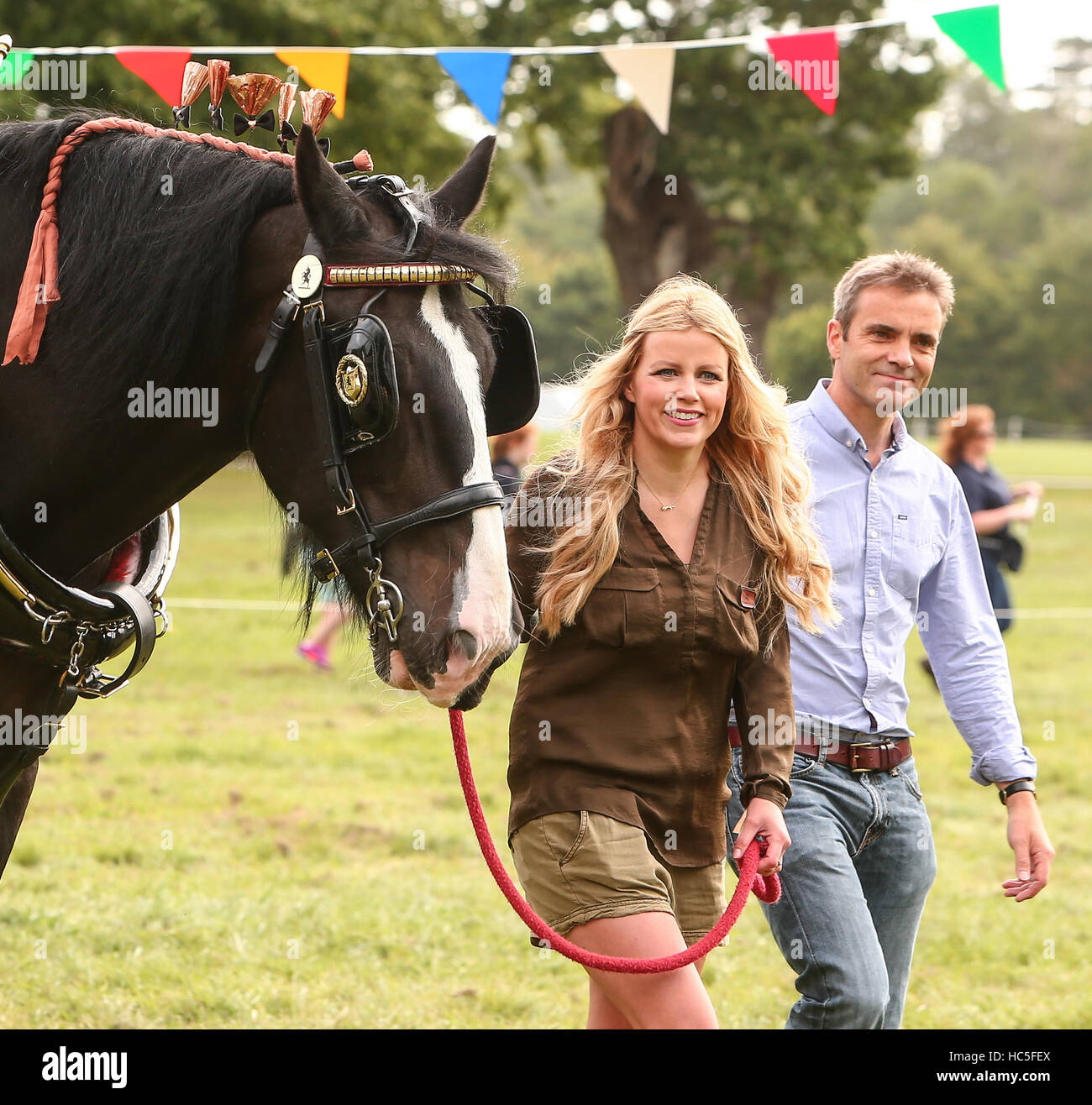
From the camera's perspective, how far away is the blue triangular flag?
5973 mm

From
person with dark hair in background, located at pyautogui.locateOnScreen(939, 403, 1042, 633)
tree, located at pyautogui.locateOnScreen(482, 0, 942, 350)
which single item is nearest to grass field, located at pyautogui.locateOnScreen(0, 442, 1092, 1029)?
person with dark hair in background, located at pyautogui.locateOnScreen(939, 403, 1042, 633)

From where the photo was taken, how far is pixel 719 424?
2949 millimetres

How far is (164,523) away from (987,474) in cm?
716

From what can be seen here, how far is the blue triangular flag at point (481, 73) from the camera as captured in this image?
19.6 feet

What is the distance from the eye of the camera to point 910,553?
313cm

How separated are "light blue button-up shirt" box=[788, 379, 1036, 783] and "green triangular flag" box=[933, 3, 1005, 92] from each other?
297cm

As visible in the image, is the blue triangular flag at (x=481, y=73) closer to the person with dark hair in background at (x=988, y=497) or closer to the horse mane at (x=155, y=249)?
the person with dark hair in background at (x=988, y=497)

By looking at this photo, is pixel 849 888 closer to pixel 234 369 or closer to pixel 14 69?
pixel 234 369

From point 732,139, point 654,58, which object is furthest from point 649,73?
point 732,139

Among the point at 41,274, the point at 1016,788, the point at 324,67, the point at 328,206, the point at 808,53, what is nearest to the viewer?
the point at 328,206

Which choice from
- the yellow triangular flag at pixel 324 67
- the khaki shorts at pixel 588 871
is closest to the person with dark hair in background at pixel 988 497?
the yellow triangular flag at pixel 324 67

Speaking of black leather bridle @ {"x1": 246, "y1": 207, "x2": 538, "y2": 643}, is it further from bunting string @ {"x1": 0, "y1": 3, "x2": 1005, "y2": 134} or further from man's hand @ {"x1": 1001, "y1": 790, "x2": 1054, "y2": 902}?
bunting string @ {"x1": 0, "y1": 3, "x2": 1005, "y2": 134}

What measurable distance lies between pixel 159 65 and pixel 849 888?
3.46m
